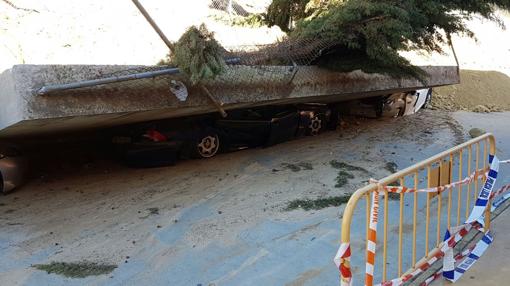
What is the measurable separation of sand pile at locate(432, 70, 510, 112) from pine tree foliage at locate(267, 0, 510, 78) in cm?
727

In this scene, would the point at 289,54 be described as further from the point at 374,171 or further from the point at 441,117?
the point at 441,117

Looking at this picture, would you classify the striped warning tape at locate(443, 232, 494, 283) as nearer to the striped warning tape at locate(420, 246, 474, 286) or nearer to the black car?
the striped warning tape at locate(420, 246, 474, 286)

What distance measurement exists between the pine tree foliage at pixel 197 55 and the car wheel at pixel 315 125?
4695 mm

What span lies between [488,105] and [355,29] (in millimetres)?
10996

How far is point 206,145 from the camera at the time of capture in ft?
25.6

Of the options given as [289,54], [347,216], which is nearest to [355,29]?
[289,54]

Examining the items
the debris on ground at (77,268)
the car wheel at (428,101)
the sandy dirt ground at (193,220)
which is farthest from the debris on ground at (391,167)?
the car wheel at (428,101)

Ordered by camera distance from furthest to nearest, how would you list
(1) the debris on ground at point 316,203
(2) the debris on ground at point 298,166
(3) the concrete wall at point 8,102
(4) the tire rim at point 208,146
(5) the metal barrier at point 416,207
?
(4) the tire rim at point 208,146, (2) the debris on ground at point 298,166, (1) the debris on ground at point 316,203, (3) the concrete wall at point 8,102, (5) the metal barrier at point 416,207

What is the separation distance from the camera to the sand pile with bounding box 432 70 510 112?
49.3ft

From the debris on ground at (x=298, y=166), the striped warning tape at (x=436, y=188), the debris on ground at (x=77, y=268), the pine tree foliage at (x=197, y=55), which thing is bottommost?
the debris on ground at (x=77, y=268)

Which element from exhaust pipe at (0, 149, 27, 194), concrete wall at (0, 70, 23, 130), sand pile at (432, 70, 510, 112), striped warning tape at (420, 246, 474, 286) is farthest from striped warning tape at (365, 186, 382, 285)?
sand pile at (432, 70, 510, 112)

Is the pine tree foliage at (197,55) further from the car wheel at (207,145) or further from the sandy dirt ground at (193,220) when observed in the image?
the car wheel at (207,145)

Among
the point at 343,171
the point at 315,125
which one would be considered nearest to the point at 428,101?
the point at 315,125

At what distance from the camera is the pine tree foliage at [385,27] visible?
255 inches
